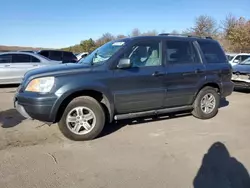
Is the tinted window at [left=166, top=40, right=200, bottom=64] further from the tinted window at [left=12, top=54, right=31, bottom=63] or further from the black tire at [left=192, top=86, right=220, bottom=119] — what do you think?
the tinted window at [left=12, top=54, right=31, bottom=63]

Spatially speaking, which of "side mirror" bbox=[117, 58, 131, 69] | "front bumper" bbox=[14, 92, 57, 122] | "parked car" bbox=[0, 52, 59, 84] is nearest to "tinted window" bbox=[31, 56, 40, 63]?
"parked car" bbox=[0, 52, 59, 84]

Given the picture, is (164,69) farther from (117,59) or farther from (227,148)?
(227,148)

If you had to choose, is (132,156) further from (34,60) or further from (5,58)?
(5,58)

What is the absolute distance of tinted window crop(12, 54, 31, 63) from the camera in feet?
37.5

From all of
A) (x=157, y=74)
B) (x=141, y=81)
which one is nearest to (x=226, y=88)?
(x=157, y=74)

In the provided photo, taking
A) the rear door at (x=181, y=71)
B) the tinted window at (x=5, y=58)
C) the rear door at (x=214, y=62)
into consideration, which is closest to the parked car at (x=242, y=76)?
the rear door at (x=214, y=62)

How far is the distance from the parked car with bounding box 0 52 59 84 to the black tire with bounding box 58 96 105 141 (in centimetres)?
734

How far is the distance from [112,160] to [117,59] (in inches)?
76.8

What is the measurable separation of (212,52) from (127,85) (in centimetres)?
263

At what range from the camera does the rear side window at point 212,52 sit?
6.37 m

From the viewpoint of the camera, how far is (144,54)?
5.49 m

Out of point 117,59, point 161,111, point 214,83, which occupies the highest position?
point 117,59

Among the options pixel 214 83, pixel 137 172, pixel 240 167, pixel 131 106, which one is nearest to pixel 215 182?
pixel 240 167

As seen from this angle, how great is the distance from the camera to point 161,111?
5.68 m
